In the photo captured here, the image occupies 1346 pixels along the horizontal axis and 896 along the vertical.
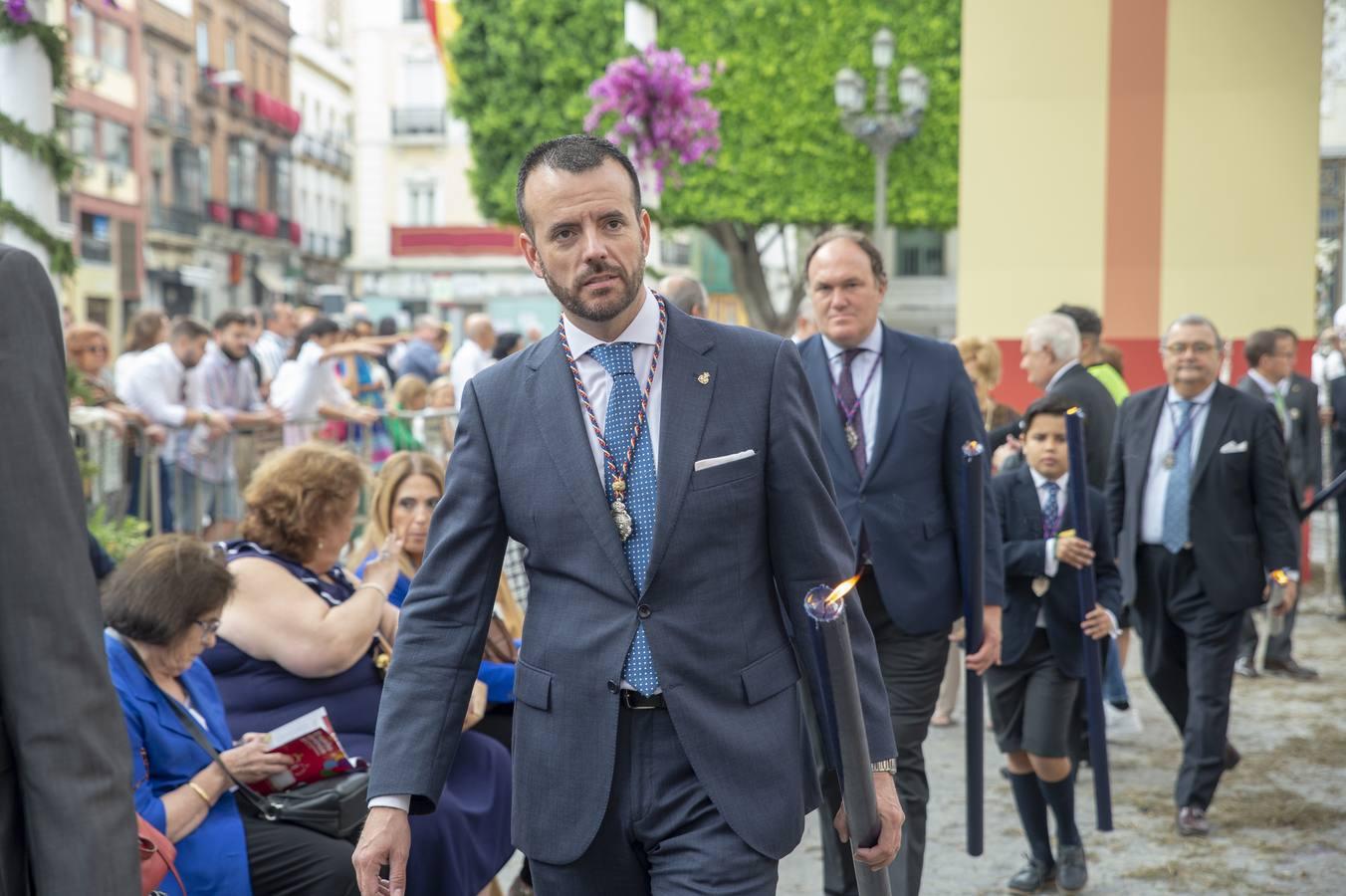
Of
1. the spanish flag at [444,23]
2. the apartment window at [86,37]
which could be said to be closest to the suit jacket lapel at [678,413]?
the spanish flag at [444,23]

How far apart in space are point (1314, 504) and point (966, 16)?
7.05m

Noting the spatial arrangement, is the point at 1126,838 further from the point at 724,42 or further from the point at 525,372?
the point at 724,42

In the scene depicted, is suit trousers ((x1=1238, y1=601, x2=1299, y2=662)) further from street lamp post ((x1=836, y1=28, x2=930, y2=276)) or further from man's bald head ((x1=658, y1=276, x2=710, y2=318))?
street lamp post ((x1=836, y1=28, x2=930, y2=276))

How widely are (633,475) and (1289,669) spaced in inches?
314

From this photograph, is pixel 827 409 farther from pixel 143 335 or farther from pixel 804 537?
pixel 143 335

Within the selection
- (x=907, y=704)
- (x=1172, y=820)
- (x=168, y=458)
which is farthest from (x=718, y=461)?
(x=168, y=458)

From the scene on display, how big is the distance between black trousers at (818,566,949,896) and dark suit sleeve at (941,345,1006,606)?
0.30m

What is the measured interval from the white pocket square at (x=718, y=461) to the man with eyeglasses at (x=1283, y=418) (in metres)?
6.77

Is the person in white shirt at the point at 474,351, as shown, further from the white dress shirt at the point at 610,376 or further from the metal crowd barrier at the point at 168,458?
the white dress shirt at the point at 610,376

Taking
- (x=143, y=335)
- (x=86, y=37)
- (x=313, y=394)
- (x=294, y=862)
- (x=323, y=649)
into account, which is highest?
(x=86, y=37)

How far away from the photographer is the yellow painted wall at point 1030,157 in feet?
42.9

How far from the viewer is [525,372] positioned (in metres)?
3.15

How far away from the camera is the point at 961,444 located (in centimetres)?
502

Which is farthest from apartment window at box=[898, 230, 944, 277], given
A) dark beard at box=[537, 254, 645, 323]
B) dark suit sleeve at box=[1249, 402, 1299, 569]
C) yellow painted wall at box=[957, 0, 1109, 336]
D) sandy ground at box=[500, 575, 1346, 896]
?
dark beard at box=[537, 254, 645, 323]
